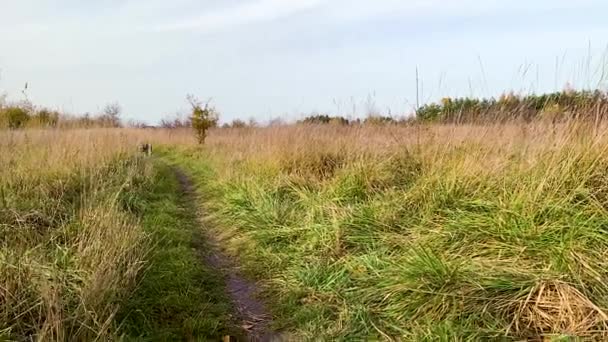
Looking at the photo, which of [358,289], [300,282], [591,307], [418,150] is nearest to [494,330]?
[591,307]

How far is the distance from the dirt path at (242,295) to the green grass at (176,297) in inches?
3.2

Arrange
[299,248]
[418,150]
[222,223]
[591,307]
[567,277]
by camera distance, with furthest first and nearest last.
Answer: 1. [222,223]
2. [418,150]
3. [299,248]
4. [567,277]
5. [591,307]

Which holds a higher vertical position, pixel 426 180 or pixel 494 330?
pixel 426 180

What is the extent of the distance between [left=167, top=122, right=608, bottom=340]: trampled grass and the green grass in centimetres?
45

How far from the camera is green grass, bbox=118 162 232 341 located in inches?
126

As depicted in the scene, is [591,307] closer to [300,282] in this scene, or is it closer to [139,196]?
[300,282]

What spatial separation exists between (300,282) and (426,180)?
5.82ft

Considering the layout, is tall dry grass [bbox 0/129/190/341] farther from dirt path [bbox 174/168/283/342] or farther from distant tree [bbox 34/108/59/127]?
distant tree [bbox 34/108/59/127]

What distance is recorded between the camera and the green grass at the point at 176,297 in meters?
3.21

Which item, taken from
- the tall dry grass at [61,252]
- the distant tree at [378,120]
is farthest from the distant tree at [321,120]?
the tall dry grass at [61,252]

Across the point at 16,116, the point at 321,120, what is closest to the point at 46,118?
the point at 16,116

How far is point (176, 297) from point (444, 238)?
84.7 inches

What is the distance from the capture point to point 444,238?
3.83 m

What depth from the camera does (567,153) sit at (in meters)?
4.12
